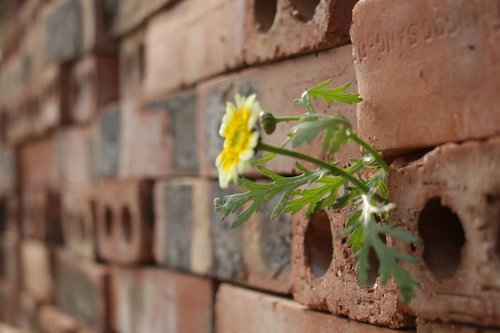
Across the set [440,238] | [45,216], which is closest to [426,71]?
[440,238]

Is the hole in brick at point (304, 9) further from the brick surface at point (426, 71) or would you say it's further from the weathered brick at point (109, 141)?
the weathered brick at point (109, 141)

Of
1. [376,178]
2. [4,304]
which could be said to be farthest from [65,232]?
[376,178]

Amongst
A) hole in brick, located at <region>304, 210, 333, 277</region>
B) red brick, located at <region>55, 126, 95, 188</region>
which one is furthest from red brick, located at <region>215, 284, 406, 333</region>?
red brick, located at <region>55, 126, 95, 188</region>

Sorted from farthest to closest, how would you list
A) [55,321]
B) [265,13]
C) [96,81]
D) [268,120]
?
[55,321]
[96,81]
[265,13]
[268,120]

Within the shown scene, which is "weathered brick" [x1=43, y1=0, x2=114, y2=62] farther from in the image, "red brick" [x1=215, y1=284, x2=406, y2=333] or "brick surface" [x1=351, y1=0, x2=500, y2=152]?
"brick surface" [x1=351, y1=0, x2=500, y2=152]

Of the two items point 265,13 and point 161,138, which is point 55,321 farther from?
point 265,13

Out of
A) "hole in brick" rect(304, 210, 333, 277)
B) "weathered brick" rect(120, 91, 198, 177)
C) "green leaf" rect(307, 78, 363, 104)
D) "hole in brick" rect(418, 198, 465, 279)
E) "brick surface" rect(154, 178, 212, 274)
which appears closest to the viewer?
"hole in brick" rect(418, 198, 465, 279)
